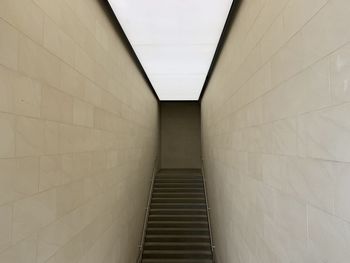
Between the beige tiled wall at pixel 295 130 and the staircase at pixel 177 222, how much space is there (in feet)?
10.1

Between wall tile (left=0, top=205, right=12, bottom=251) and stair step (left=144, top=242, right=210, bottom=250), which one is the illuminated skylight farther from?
stair step (left=144, top=242, right=210, bottom=250)

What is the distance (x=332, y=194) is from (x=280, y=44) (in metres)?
0.83

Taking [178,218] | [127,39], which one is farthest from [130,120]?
[178,218]

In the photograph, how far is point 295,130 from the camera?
1.27 meters

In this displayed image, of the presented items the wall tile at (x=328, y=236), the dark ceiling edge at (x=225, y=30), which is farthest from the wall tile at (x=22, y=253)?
the dark ceiling edge at (x=225, y=30)

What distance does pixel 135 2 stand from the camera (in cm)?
248

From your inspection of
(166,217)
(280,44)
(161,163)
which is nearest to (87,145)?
(280,44)

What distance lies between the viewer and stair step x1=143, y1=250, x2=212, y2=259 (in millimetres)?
5141

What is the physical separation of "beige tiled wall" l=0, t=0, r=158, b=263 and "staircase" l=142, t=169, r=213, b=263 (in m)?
2.35

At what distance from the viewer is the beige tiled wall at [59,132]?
1181 mm

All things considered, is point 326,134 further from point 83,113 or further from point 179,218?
point 179,218

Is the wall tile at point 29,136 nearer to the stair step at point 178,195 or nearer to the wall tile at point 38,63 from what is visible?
the wall tile at point 38,63

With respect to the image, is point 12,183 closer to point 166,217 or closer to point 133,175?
point 133,175

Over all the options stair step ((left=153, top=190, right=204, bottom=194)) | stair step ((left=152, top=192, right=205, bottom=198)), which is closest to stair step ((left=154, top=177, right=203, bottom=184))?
stair step ((left=153, top=190, right=204, bottom=194))
